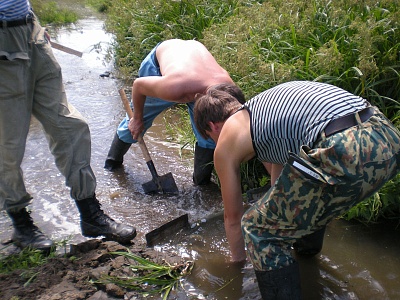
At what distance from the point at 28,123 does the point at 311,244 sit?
6.49 feet

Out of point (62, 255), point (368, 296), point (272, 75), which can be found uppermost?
point (272, 75)

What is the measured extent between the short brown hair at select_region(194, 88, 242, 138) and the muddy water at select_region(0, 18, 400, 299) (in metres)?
1.01

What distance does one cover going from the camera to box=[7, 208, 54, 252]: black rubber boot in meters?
3.41

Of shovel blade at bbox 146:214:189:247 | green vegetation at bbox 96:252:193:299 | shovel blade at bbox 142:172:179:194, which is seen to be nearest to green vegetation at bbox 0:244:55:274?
green vegetation at bbox 96:252:193:299

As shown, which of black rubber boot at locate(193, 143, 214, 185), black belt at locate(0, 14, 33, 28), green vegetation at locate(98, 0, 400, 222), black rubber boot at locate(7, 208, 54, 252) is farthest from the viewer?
black rubber boot at locate(193, 143, 214, 185)

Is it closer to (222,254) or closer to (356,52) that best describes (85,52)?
(356,52)

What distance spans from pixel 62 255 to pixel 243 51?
2250 millimetres

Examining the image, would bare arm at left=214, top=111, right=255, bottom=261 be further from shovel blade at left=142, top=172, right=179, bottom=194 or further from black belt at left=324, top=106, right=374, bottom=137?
shovel blade at left=142, top=172, right=179, bottom=194

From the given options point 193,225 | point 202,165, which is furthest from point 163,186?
point 193,225

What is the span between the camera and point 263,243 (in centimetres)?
251

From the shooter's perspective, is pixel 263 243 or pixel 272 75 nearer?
pixel 263 243

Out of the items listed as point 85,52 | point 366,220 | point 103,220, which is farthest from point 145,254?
point 85,52

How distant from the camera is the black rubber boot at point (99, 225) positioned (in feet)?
11.5

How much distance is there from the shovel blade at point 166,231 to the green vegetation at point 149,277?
1.06 feet
